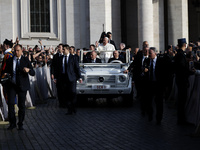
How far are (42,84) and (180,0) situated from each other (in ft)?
60.6

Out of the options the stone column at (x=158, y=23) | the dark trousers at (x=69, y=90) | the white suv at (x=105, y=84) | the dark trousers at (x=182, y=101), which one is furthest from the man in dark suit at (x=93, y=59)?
the stone column at (x=158, y=23)

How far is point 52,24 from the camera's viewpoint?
106ft

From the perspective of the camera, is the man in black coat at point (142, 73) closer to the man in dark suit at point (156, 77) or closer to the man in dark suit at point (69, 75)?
the man in dark suit at point (156, 77)

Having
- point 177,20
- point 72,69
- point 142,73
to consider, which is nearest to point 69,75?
point 72,69

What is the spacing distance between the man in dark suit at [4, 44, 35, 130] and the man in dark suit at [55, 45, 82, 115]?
2.98 metres

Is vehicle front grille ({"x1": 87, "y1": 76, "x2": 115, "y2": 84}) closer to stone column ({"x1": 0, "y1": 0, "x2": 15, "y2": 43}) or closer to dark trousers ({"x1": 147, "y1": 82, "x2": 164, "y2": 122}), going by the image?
dark trousers ({"x1": 147, "y1": 82, "x2": 164, "y2": 122})

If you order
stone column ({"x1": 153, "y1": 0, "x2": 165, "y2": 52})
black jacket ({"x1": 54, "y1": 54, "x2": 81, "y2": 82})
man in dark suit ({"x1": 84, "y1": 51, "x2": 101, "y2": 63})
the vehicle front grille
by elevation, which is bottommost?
the vehicle front grille

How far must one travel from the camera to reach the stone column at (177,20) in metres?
34.8

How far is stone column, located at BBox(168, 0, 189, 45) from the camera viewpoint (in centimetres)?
3484

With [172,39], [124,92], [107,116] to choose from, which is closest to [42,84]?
[124,92]

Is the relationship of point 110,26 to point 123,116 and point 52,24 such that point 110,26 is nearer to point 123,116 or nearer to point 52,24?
point 52,24

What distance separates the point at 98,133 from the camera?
11117mm

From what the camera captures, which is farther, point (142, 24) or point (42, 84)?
point (142, 24)

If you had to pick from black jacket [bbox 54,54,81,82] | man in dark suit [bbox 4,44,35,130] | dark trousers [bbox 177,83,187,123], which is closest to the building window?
black jacket [bbox 54,54,81,82]
